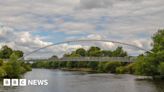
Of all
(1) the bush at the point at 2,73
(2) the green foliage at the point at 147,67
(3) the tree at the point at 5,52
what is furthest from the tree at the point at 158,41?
(3) the tree at the point at 5,52

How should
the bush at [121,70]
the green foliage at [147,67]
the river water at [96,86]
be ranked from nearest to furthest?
the river water at [96,86] < the green foliage at [147,67] < the bush at [121,70]

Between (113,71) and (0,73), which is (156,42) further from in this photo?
(113,71)

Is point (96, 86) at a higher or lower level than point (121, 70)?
lower

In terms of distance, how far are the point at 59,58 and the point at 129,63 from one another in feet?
87.4

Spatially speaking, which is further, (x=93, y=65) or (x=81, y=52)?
(x=81, y=52)

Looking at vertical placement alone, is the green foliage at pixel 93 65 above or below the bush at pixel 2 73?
above

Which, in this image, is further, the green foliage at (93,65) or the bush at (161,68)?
the green foliage at (93,65)

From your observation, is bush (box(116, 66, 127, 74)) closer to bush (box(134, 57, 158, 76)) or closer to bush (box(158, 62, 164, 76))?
bush (box(134, 57, 158, 76))

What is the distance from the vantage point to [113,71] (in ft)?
427

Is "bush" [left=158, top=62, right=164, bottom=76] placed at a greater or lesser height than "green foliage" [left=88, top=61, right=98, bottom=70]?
lesser

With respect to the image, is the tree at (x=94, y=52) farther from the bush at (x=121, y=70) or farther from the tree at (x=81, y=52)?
A: the bush at (x=121, y=70)

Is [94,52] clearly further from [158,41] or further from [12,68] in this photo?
[12,68]

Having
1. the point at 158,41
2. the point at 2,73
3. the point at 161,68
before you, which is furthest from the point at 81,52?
the point at 2,73

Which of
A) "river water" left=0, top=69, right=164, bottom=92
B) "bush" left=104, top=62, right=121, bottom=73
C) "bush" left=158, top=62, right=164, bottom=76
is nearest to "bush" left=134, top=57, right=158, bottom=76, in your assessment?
"bush" left=158, top=62, right=164, bottom=76
